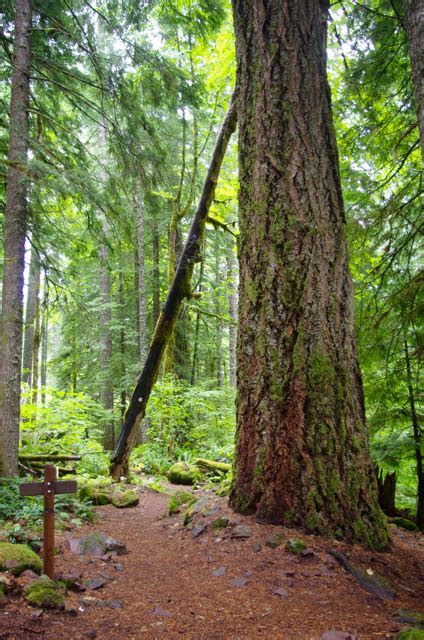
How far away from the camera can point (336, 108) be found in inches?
283

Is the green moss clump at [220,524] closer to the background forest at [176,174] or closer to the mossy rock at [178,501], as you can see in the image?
the mossy rock at [178,501]

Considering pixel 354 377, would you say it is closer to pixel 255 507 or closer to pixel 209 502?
pixel 255 507

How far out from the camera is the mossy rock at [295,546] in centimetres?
348

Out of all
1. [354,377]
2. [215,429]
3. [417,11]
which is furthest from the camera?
[215,429]

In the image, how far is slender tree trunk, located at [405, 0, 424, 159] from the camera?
264 centimetres

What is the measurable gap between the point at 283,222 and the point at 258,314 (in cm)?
94

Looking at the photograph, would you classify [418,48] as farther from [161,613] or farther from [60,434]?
[60,434]

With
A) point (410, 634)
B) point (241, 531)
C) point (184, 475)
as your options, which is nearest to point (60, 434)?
point (184, 475)

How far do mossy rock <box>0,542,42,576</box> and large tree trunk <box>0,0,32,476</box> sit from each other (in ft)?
9.17

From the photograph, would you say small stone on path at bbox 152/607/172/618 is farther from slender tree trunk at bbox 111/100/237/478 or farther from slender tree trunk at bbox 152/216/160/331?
slender tree trunk at bbox 152/216/160/331

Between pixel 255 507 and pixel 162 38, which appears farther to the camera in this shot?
pixel 162 38

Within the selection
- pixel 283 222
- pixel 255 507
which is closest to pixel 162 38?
pixel 283 222

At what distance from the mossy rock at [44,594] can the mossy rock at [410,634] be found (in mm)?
2207


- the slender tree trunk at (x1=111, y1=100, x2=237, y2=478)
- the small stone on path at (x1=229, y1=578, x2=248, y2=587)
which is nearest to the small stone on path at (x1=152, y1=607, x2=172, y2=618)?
the small stone on path at (x1=229, y1=578, x2=248, y2=587)
